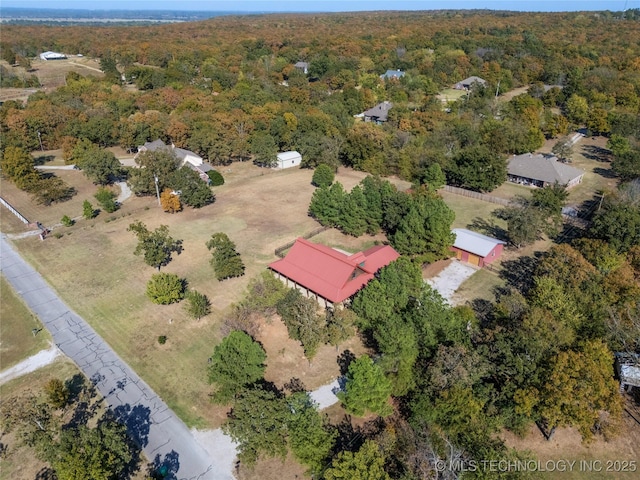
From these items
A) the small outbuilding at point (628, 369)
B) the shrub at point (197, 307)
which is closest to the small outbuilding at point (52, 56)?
the shrub at point (197, 307)

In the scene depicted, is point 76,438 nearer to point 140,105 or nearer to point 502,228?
point 502,228

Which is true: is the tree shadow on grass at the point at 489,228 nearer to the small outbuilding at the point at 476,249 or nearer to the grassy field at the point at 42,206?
the small outbuilding at the point at 476,249

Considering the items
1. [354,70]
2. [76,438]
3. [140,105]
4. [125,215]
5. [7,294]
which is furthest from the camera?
[354,70]

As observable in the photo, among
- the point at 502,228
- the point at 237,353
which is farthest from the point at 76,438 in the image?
the point at 502,228

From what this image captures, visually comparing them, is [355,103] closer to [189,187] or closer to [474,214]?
[474,214]

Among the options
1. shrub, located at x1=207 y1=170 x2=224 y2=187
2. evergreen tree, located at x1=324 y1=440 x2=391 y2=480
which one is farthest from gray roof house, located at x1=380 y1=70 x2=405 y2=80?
evergreen tree, located at x1=324 y1=440 x2=391 y2=480

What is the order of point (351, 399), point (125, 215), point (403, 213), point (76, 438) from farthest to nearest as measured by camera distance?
point (125, 215) → point (403, 213) → point (351, 399) → point (76, 438)

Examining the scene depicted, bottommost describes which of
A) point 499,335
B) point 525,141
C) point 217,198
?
point 217,198

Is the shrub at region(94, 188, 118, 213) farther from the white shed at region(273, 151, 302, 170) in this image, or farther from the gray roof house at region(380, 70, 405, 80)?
the gray roof house at region(380, 70, 405, 80)
